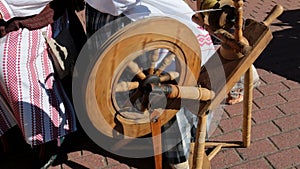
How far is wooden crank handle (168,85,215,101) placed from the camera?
53.3 inches

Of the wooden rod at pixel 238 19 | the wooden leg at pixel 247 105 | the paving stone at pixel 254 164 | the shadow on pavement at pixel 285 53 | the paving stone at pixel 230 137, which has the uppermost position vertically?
the wooden rod at pixel 238 19

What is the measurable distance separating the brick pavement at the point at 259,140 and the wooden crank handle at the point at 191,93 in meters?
0.71

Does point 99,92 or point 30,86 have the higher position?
point 99,92

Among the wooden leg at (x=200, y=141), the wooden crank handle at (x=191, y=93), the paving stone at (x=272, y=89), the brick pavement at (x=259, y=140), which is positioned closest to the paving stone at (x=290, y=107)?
the brick pavement at (x=259, y=140)

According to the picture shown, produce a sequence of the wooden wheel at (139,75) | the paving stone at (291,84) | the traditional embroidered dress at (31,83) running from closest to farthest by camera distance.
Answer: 1. the wooden wheel at (139,75)
2. the traditional embroidered dress at (31,83)
3. the paving stone at (291,84)

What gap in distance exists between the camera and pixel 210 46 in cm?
Result: 181

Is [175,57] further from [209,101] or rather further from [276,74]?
[276,74]

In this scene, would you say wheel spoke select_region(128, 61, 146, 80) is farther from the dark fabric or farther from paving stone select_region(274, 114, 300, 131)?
paving stone select_region(274, 114, 300, 131)

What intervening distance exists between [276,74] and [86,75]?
194 centimetres

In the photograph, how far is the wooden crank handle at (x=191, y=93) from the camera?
1354mm

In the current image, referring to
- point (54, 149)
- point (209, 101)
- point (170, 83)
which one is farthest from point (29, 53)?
point (209, 101)

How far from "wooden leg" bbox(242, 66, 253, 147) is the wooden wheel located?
1.50 ft

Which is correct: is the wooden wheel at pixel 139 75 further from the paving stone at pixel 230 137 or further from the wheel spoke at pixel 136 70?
the paving stone at pixel 230 137

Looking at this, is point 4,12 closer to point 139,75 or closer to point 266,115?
point 139,75
